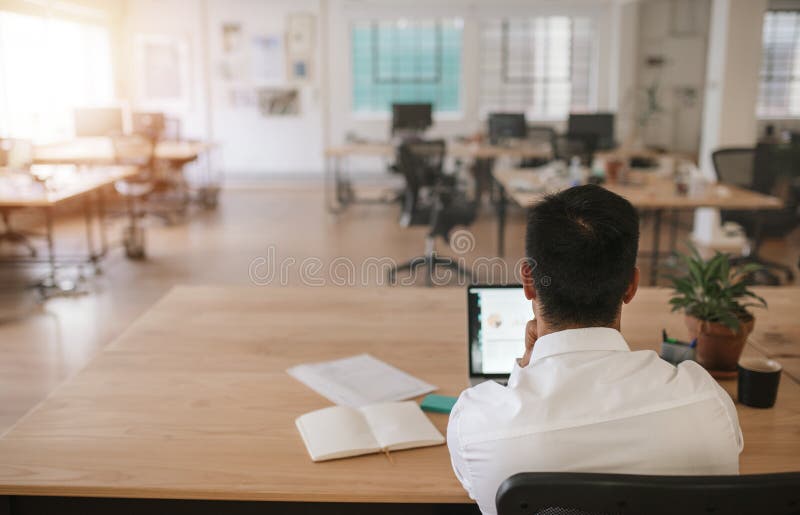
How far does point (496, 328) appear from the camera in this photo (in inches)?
73.1

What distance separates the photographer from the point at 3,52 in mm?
7273

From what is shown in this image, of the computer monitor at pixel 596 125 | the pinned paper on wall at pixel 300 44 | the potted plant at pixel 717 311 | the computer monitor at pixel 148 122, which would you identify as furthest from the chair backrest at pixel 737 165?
the pinned paper on wall at pixel 300 44

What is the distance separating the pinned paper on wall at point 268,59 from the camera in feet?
35.8

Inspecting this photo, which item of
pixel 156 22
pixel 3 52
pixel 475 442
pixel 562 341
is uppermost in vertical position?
pixel 156 22

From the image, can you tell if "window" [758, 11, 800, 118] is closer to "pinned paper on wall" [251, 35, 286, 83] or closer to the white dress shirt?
"pinned paper on wall" [251, 35, 286, 83]

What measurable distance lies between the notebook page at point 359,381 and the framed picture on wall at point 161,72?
984 centimetres

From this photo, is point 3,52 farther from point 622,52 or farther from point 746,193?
point 622,52

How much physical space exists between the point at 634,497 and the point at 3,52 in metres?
7.86

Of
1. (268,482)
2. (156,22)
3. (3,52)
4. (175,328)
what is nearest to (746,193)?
(175,328)

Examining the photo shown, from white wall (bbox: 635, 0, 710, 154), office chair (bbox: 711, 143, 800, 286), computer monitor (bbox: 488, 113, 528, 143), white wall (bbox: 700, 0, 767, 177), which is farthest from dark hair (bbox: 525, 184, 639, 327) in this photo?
white wall (bbox: 635, 0, 710, 154)

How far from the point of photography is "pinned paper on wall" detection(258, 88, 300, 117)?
11.0m

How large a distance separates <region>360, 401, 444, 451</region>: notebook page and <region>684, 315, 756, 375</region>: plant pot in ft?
2.48

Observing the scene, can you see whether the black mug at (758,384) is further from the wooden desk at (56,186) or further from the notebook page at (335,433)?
the wooden desk at (56,186)

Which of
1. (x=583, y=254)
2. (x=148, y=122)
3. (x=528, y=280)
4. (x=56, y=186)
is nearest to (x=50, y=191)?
(x=56, y=186)
